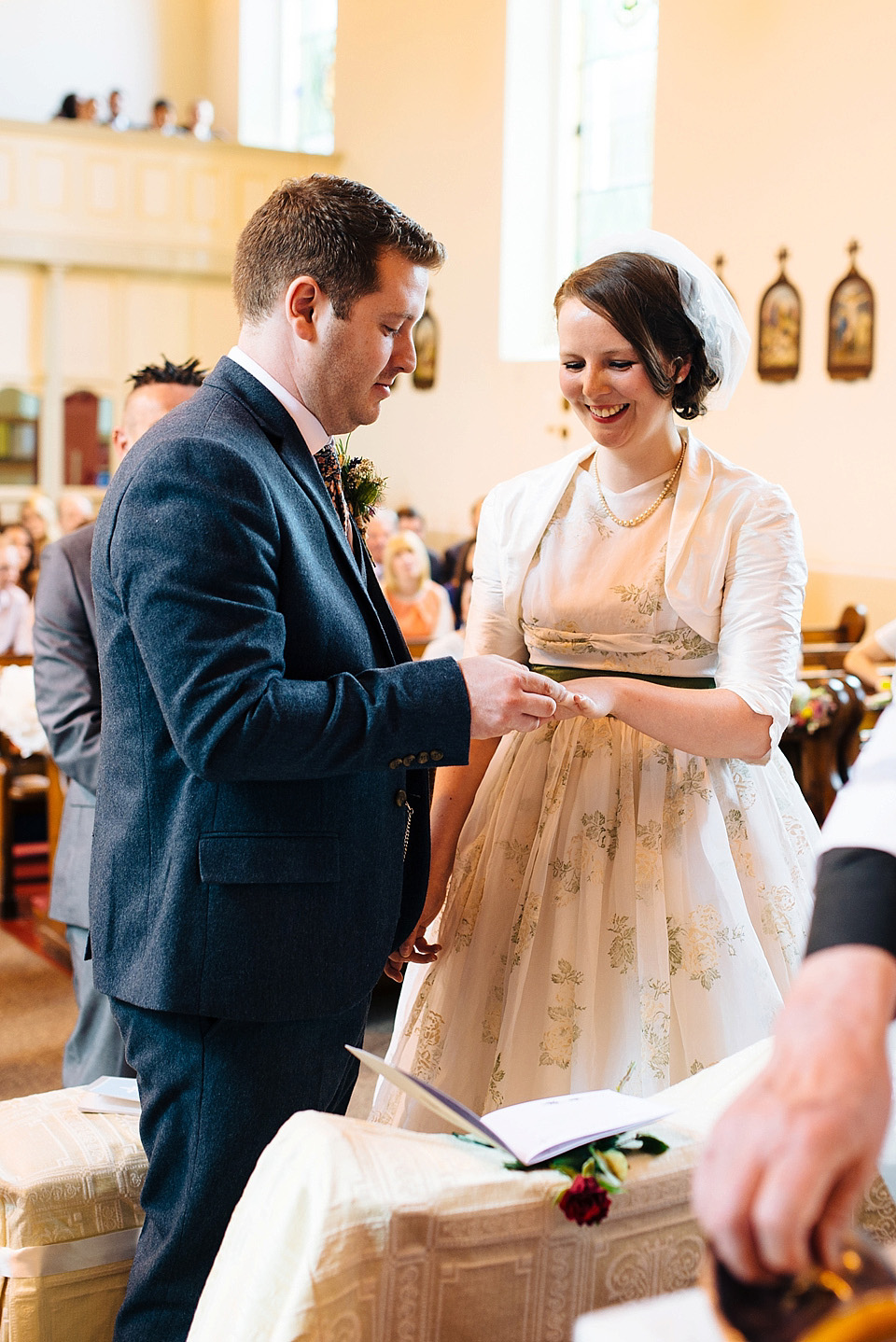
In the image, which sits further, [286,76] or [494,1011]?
[286,76]

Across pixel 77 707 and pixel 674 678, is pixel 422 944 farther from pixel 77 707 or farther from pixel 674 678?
pixel 77 707

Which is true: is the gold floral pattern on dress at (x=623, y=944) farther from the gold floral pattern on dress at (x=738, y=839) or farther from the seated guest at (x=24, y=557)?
the seated guest at (x=24, y=557)

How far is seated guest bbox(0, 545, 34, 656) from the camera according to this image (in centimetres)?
702

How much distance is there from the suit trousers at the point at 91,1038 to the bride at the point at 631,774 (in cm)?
101

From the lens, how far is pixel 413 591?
22.3 feet

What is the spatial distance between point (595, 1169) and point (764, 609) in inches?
40.5

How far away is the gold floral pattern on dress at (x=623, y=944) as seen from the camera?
2008mm

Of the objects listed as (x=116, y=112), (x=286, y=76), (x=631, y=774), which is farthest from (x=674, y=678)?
(x=286, y=76)

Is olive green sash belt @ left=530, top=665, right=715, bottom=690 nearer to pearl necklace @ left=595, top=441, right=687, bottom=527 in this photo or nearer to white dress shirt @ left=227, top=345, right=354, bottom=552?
pearl necklace @ left=595, top=441, right=687, bottom=527

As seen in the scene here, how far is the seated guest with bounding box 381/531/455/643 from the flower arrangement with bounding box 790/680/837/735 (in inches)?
110

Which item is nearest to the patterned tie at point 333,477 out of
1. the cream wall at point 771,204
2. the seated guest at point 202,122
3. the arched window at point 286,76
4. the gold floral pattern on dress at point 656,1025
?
the gold floral pattern on dress at point 656,1025

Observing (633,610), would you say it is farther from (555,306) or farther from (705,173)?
(705,173)

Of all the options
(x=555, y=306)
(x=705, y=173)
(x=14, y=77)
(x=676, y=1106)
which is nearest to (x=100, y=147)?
(x=14, y=77)

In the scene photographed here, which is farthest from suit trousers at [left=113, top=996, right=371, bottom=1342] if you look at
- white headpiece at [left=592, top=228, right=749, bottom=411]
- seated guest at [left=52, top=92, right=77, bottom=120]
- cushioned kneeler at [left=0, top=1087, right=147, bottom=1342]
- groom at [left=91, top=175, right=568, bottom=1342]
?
seated guest at [left=52, top=92, right=77, bottom=120]
